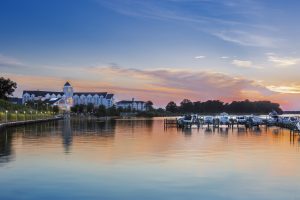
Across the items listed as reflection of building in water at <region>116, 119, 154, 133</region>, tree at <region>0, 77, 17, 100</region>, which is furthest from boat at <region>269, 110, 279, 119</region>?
tree at <region>0, 77, 17, 100</region>

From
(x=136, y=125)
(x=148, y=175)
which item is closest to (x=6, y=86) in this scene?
(x=136, y=125)

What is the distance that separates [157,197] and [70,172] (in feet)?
21.7

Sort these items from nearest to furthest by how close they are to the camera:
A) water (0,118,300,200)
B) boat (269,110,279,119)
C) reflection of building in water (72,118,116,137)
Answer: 1. water (0,118,300,200)
2. reflection of building in water (72,118,116,137)
3. boat (269,110,279,119)

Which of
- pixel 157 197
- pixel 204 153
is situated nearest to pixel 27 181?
pixel 157 197

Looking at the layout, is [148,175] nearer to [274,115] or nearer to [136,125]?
[136,125]

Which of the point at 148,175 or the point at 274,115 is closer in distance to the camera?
the point at 148,175

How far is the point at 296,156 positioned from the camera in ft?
95.9

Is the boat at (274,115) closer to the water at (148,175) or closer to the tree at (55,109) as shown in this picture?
the water at (148,175)

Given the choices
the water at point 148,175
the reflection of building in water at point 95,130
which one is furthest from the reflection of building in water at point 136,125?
the water at point 148,175

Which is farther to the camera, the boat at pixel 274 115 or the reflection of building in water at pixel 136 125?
the boat at pixel 274 115

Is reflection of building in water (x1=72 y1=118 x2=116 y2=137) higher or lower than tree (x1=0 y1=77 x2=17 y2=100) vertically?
lower

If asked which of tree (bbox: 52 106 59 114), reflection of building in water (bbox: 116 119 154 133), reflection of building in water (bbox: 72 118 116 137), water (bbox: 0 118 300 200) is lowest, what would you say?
water (bbox: 0 118 300 200)

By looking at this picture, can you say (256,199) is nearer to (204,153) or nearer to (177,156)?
(177,156)

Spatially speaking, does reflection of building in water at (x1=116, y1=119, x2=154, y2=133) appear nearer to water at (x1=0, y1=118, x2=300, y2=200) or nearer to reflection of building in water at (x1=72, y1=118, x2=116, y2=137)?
reflection of building in water at (x1=72, y1=118, x2=116, y2=137)
